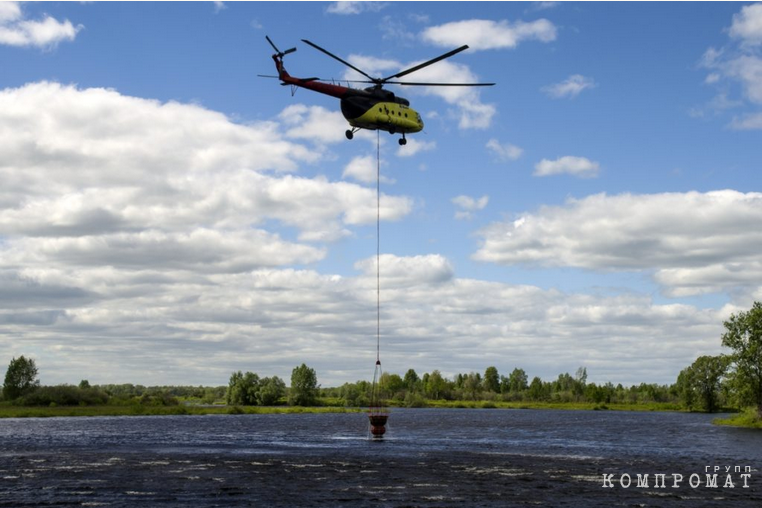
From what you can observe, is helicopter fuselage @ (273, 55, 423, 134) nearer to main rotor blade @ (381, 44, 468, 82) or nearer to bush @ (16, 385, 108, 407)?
main rotor blade @ (381, 44, 468, 82)

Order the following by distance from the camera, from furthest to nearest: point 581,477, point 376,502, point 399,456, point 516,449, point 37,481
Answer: point 516,449 → point 399,456 → point 581,477 → point 37,481 → point 376,502

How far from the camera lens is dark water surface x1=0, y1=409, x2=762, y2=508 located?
1982 inches

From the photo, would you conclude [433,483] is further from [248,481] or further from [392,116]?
[392,116]

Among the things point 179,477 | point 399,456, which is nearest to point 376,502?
point 179,477

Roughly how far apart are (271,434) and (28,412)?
237 feet

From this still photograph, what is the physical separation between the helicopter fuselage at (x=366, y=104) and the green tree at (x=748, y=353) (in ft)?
305

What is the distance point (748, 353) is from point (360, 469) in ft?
309

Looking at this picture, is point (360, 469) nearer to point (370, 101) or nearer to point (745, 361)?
point (370, 101)

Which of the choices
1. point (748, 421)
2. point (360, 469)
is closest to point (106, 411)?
point (360, 469)

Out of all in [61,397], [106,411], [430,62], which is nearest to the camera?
[430,62]

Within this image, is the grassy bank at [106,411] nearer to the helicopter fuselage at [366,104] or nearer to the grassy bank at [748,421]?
the grassy bank at [748,421]

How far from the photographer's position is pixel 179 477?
60.0 metres

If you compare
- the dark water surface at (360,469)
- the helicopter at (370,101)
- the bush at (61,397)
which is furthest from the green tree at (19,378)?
the helicopter at (370,101)

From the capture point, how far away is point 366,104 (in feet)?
216
